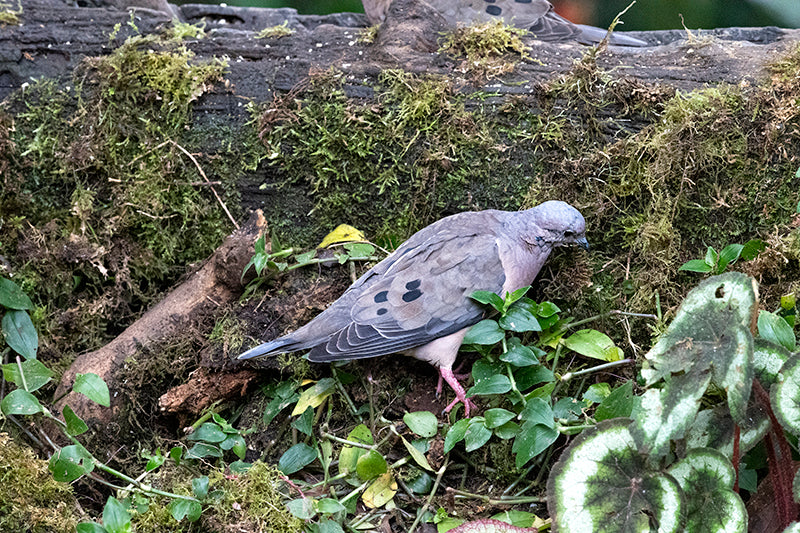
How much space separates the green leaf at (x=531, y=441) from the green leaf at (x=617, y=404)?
6.5 inches

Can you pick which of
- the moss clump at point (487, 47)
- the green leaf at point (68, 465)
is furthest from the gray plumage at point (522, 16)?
the green leaf at point (68, 465)

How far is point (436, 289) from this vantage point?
2.45m

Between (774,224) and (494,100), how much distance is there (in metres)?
1.24

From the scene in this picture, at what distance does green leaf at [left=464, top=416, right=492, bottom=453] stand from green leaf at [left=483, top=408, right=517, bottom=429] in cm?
2

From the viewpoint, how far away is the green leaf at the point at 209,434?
2498 mm

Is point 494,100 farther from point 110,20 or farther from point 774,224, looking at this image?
point 110,20

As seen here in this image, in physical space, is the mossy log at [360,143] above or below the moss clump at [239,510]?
above

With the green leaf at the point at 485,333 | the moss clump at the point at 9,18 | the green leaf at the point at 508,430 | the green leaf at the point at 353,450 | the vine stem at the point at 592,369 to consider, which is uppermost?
the moss clump at the point at 9,18

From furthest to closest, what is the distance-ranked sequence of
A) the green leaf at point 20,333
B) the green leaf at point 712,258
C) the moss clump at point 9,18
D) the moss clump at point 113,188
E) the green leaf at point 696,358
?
the moss clump at point 9,18 → the moss clump at point 113,188 → the green leaf at point 20,333 → the green leaf at point 712,258 → the green leaf at point 696,358

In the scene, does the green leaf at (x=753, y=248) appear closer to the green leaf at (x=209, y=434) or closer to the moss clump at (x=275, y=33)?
the green leaf at (x=209, y=434)

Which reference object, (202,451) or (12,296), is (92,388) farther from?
(12,296)

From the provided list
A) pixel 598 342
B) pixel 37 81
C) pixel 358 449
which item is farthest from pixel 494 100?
pixel 37 81

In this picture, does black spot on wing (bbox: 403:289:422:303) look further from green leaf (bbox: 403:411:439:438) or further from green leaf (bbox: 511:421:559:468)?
green leaf (bbox: 511:421:559:468)

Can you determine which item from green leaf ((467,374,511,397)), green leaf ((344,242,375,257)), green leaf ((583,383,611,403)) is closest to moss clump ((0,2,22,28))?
green leaf ((344,242,375,257))
